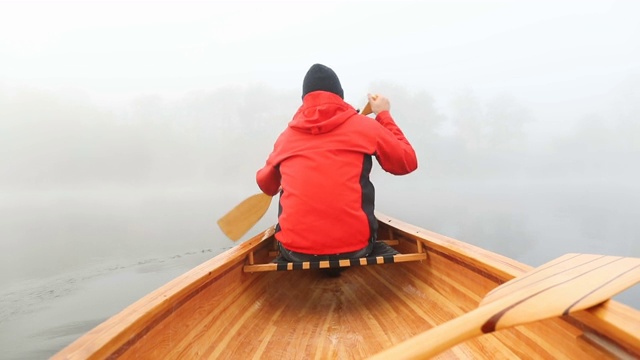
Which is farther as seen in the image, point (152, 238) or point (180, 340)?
point (152, 238)

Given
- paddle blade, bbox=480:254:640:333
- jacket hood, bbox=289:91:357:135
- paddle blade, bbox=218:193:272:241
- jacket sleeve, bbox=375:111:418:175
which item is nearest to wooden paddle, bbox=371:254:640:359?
paddle blade, bbox=480:254:640:333

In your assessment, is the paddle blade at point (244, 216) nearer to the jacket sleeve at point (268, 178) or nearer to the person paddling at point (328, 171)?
the jacket sleeve at point (268, 178)

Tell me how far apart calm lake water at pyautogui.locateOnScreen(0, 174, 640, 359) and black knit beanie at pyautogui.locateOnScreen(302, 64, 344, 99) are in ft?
27.9

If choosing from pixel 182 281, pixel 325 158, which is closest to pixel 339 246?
pixel 325 158

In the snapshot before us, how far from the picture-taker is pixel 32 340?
29.5 ft

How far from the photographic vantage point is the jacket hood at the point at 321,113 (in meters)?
1.92

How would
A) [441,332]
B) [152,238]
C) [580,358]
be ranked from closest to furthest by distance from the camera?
[441,332] < [580,358] < [152,238]

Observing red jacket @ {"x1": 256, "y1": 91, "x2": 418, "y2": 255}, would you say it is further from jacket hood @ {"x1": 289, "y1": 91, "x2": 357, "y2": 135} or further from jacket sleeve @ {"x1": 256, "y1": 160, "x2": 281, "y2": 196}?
jacket sleeve @ {"x1": 256, "y1": 160, "x2": 281, "y2": 196}

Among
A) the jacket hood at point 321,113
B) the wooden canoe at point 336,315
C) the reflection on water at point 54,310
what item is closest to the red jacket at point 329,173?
the jacket hood at point 321,113

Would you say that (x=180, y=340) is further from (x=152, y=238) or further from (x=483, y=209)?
(x=483, y=209)

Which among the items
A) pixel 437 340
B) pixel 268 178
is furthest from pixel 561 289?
pixel 268 178

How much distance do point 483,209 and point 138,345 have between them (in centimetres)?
7939

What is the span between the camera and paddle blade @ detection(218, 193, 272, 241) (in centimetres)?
323

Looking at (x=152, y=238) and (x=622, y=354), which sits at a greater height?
(x=622, y=354)
